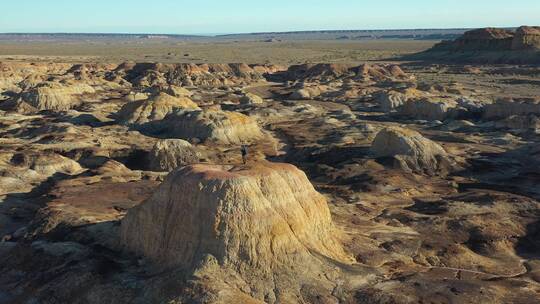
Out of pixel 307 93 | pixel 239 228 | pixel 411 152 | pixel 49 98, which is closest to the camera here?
pixel 239 228

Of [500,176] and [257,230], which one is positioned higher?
[257,230]

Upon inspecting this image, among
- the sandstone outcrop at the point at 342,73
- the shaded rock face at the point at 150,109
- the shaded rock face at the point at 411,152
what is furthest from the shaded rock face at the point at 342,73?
the shaded rock face at the point at 411,152

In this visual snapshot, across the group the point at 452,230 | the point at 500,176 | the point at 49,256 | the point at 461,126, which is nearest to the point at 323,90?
the point at 461,126

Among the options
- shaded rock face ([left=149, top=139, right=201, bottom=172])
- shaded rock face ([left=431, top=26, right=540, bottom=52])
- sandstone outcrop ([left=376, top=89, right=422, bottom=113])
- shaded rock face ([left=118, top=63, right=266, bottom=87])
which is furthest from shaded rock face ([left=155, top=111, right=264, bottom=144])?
shaded rock face ([left=431, top=26, right=540, bottom=52])

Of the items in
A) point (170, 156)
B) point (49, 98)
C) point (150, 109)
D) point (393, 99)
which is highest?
point (150, 109)

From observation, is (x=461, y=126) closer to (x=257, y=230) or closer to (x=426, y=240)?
(x=426, y=240)

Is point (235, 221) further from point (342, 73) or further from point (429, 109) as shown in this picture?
point (342, 73)

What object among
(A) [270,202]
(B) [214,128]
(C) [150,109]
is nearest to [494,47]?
(C) [150,109]

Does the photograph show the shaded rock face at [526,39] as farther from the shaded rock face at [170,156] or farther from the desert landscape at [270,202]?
the shaded rock face at [170,156]
